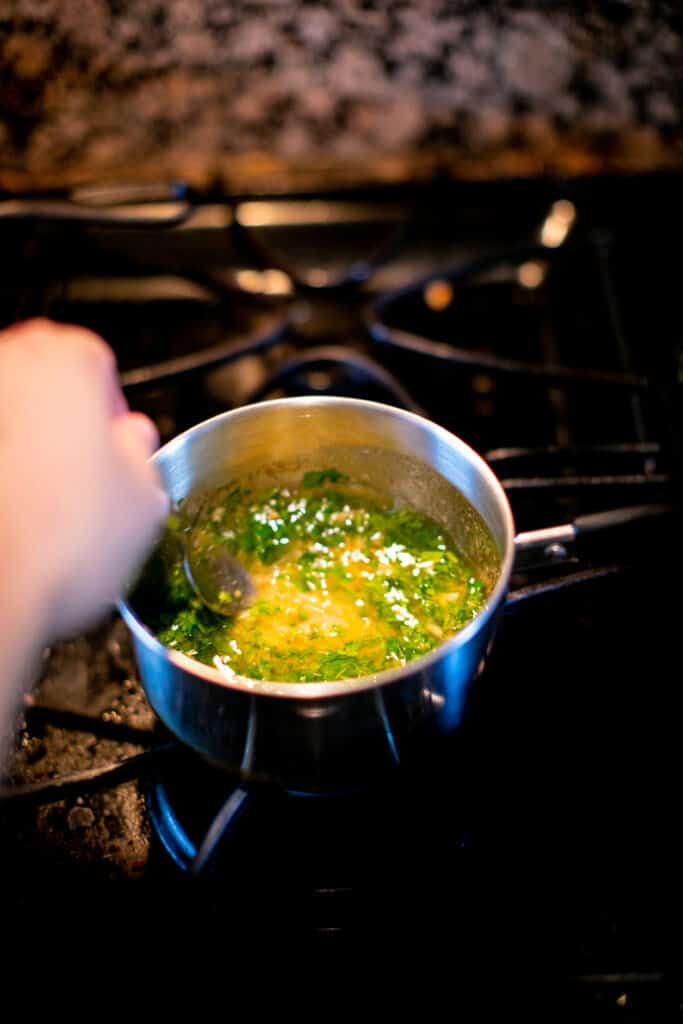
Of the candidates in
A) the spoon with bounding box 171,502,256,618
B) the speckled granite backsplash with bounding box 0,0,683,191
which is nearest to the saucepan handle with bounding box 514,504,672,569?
the spoon with bounding box 171,502,256,618

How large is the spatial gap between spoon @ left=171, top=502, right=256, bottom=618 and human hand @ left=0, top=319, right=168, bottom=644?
0.13 m

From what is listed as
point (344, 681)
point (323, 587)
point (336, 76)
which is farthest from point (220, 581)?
point (336, 76)

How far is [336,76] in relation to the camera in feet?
3.17

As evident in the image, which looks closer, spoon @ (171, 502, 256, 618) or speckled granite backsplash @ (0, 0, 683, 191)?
spoon @ (171, 502, 256, 618)

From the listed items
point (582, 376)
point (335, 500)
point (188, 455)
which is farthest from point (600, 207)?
point (188, 455)

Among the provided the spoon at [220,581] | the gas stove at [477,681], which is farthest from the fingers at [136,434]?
the gas stove at [477,681]

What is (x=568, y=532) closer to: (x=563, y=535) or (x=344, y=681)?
(x=563, y=535)

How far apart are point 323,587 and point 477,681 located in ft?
0.68

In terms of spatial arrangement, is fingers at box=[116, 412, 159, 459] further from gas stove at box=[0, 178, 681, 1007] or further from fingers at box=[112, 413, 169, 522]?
gas stove at box=[0, 178, 681, 1007]

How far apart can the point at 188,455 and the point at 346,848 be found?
0.40 meters

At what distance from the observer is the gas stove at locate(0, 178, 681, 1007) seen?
660 millimetres

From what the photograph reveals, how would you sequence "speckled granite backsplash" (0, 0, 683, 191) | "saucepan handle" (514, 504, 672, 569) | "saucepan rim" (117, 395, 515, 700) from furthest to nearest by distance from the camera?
"speckled granite backsplash" (0, 0, 683, 191)
"saucepan handle" (514, 504, 672, 569)
"saucepan rim" (117, 395, 515, 700)

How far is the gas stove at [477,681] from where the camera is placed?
2.16 feet

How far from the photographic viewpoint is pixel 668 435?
944mm
